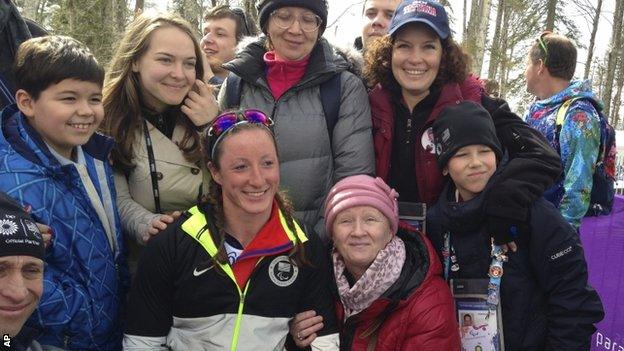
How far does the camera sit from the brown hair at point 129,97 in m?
3.03

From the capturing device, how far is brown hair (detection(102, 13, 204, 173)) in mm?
3025

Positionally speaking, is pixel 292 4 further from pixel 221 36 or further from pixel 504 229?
pixel 221 36

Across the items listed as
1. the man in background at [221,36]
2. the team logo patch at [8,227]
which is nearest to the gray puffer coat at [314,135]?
the team logo patch at [8,227]

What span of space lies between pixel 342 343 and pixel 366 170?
1.01 meters

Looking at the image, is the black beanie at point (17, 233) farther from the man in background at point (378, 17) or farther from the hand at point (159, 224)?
the man in background at point (378, 17)

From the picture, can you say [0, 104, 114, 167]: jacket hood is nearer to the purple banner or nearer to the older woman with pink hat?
the older woman with pink hat

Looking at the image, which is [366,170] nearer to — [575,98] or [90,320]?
[90,320]

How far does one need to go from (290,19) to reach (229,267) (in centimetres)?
159

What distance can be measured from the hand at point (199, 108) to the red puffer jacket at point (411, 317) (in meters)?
1.37

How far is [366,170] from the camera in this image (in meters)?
3.16

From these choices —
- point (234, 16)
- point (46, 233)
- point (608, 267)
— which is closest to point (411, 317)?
point (46, 233)

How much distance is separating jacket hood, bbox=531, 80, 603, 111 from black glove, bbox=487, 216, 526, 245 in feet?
8.60

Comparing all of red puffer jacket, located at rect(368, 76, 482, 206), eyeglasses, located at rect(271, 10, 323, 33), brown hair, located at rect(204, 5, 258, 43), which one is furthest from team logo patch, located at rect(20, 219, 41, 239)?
brown hair, located at rect(204, 5, 258, 43)

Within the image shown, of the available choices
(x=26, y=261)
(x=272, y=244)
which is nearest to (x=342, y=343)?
(x=272, y=244)
